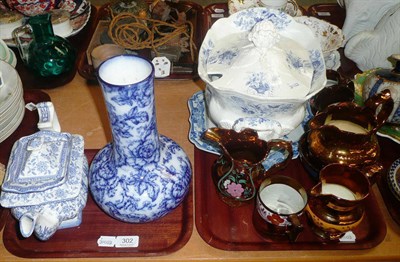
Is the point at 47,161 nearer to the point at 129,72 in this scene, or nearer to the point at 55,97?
the point at 129,72

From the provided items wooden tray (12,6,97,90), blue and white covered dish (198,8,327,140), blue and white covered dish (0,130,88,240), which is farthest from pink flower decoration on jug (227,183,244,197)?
wooden tray (12,6,97,90)

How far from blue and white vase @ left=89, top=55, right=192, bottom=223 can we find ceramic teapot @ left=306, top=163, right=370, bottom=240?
9.6 inches

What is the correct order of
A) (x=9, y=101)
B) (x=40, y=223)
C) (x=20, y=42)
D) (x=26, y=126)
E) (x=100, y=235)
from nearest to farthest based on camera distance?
(x=40, y=223) → (x=100, y=235) → (x=9, y=101) → (x=26, y=126) → (x=20, y=42)

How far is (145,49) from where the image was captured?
1185 millimetres

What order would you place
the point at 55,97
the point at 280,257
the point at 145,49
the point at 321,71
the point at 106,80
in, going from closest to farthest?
the point at 106,80 < the point at 280,257 < the point at 321,71 < the point at 55,97 < the point at 145,49

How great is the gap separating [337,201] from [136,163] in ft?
1.16

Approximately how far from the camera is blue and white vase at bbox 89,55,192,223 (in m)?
0.63

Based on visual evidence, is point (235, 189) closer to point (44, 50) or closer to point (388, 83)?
point (388, 83)

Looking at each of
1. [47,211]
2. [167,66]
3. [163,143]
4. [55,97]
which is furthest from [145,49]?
[47,211]

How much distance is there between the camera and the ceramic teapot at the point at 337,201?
70 centimetres

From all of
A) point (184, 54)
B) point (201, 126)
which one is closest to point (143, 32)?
point (184, 54)

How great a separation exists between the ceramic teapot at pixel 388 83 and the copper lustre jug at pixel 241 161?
0.32 m

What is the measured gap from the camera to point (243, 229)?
2.57ft

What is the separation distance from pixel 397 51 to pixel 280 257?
69 centimetres
